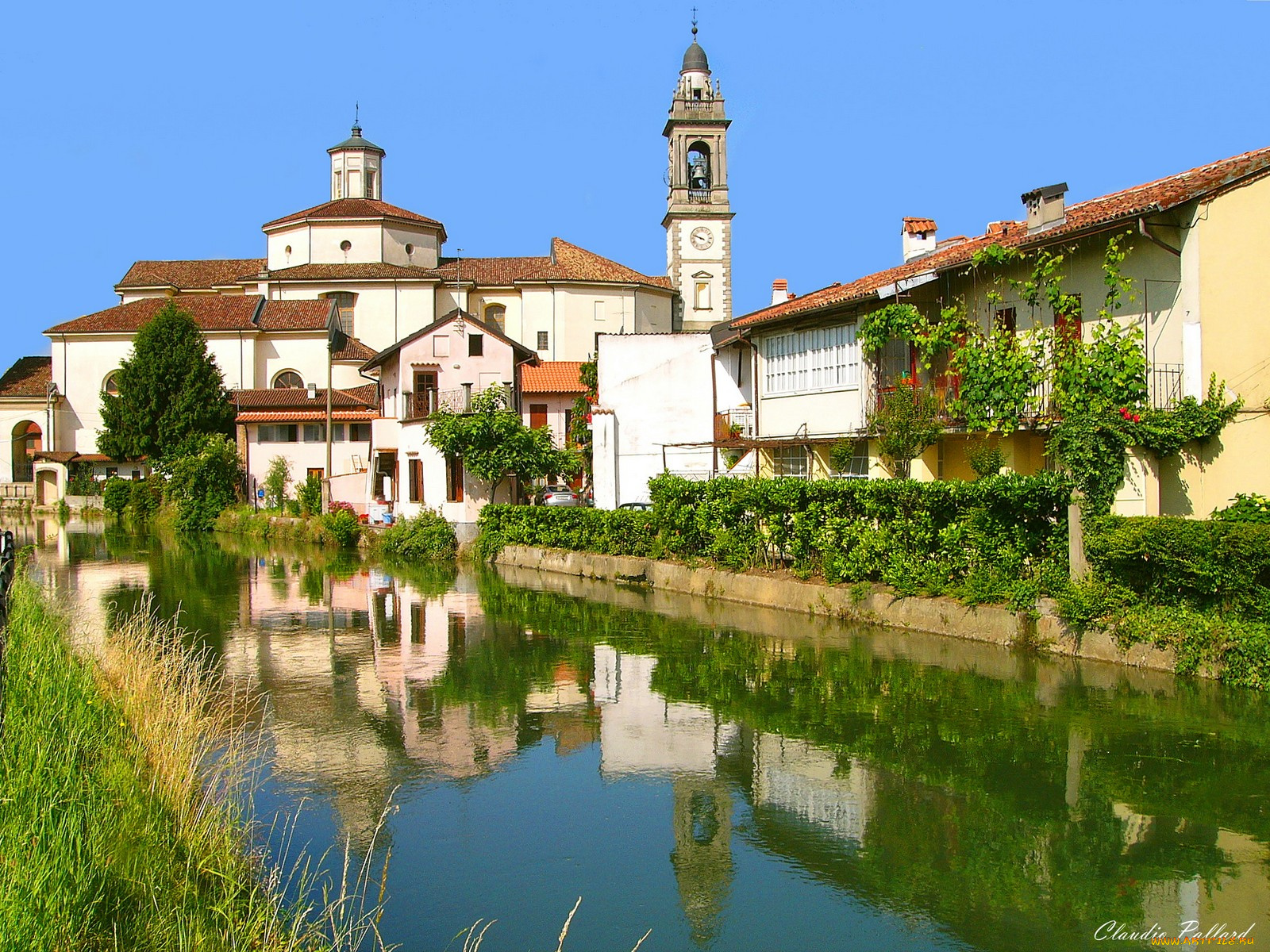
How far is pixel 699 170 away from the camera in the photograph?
61.0 metres

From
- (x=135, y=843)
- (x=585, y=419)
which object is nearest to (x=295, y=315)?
(x=585, y=419)

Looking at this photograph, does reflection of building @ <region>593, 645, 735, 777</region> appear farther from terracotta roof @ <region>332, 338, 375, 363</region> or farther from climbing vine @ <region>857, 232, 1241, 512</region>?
terracotta roof @ <region>332, 338, 375, 363</region>

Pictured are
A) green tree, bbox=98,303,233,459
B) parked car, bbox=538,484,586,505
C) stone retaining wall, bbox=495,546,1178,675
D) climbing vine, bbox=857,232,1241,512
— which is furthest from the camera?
green tree, bbox=98,303,233,459

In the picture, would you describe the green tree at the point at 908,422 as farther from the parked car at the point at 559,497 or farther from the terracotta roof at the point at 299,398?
the terracotta roof at the point at 299,398

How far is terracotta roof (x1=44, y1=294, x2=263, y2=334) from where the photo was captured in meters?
59.0

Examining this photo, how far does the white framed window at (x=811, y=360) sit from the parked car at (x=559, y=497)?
10.3 metres

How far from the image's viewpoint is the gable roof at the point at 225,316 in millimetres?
58906

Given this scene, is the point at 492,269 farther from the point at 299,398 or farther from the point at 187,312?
the point at 187,312

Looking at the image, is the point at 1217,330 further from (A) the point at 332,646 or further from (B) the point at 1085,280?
(A) the point at 332,646

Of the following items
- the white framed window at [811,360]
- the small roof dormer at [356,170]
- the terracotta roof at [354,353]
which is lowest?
the white framed window at [811,360]

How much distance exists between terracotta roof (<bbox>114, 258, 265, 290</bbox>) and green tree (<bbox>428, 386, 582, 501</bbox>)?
114 ft

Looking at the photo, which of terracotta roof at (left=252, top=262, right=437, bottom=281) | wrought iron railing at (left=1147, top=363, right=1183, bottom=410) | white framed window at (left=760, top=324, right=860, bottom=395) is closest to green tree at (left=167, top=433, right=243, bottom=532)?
terracotta roof at (left=252, top=262, right=437, bottom=281)

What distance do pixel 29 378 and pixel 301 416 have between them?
20.5m

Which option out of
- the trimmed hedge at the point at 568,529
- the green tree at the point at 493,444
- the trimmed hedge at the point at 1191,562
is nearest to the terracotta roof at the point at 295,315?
the green tree at the point at 493,444
